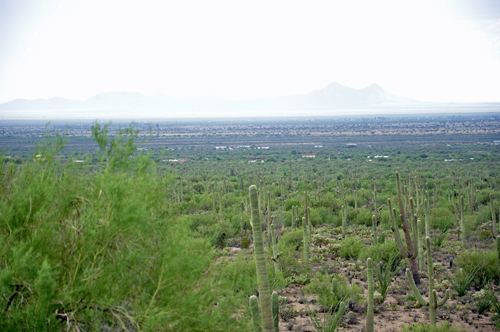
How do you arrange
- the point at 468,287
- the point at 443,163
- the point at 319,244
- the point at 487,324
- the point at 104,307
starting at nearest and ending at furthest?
the point at 104,307 → the point at 487,324 → the point at 468,287 → the point at 319,244 → the point at 443,163

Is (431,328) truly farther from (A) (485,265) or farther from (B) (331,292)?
(A) (485,265)

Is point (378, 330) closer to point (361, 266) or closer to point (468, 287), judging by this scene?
point (468, 287)

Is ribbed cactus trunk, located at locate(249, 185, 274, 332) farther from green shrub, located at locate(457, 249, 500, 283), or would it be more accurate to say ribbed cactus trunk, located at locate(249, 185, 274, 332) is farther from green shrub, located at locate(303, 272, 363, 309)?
green shrub, located at locate(457, 249, 500, 283)

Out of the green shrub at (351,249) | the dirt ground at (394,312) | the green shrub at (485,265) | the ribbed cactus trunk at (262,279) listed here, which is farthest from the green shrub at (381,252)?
the ribbed cactus trunk at (262,279)

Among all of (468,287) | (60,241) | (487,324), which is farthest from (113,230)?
(468,287)

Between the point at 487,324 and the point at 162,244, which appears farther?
the point at 487,324

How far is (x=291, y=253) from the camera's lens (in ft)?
45.0

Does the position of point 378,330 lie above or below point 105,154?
below

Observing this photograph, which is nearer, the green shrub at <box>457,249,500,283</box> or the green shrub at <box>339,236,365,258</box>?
the green shrub at <box>457,249,500,283</box>

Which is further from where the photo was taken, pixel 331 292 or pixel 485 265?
pixel 485 265

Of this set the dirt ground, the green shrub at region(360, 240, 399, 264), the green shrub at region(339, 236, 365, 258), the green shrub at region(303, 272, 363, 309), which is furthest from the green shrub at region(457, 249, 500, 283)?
the green shrub at region(339, 236, 365, 258)

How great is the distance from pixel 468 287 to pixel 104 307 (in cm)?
1002

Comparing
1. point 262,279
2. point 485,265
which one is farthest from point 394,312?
point 262,279

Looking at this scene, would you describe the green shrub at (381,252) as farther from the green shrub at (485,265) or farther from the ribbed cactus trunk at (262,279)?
the ribbed cactus trunk at (262,279)
